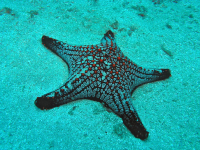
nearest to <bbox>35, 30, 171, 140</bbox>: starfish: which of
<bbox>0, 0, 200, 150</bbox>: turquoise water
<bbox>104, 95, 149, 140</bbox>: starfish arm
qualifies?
<bbox>104, 95, 149, 140</bbox>: starfish arm

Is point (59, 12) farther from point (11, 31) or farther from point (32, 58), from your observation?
point (32, 58)

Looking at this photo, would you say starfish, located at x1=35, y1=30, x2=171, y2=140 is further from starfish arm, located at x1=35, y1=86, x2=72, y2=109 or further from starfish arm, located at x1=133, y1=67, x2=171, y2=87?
starfish arm, located at x1=133, y1=67, x2=171, y2=87

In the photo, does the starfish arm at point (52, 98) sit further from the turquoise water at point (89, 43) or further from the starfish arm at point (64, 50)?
the starfish arm at point (64, 50)

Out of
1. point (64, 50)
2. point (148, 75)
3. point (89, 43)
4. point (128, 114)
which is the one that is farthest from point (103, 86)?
point (89, 43)

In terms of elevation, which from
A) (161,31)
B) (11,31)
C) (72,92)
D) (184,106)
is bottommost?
(184,106)

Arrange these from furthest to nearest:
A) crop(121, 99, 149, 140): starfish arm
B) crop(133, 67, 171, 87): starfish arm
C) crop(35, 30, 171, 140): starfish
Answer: crop(133, 67, 171, 87): starfish arm
crop(35, 30, 171, 140): starfish
crop(121, 99, 149, 140): starfish arm

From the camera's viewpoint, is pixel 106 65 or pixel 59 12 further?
pixel 59 12

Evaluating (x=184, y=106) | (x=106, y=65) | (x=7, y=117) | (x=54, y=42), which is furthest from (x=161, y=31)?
(x=7, y=117)

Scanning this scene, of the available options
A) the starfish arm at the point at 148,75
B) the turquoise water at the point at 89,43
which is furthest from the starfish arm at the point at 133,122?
the starfish arm at the point at 148,75
